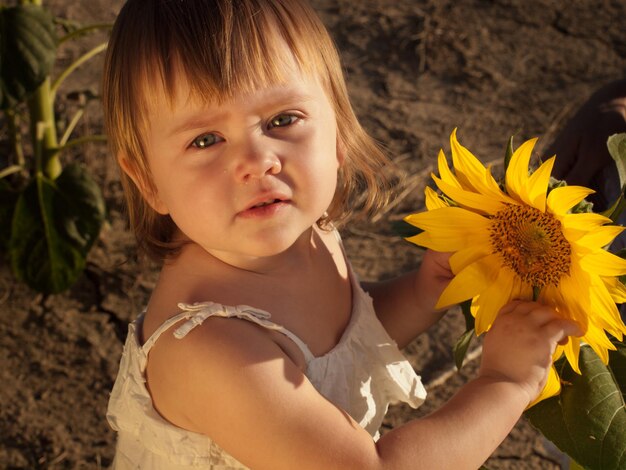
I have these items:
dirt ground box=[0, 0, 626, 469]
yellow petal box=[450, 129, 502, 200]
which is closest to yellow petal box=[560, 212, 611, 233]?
yellow petal box=[450, 129, 502, 200]

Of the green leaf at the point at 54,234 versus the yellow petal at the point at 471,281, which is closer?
the yellow petal at the point at 471,281

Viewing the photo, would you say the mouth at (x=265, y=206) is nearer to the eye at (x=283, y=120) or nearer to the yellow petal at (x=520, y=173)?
the eye at (x=283, y=120)

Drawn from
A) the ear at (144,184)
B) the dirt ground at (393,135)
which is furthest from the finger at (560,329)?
the dirt ground at (393,135)

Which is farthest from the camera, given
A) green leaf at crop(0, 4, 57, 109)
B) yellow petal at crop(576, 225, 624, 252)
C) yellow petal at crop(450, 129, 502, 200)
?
green leaf at crop(0, 4, 57, 109)

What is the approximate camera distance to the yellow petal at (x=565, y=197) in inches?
40.3

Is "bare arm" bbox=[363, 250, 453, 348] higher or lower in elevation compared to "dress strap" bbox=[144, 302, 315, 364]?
lower

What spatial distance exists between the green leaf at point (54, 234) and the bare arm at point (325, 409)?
1.06m

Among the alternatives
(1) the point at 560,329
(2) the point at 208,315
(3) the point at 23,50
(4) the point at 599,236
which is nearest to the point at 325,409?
(2) the point at 208,315

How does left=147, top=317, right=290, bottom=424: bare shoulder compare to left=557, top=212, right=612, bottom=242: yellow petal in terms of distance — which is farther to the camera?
left=147, top=317, right=290, bottom=424: bare shoulder

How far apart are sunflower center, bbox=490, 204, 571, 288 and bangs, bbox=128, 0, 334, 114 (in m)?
0.35

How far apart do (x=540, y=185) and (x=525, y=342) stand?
0.74 feet

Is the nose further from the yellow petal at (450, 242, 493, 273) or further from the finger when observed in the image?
the finger

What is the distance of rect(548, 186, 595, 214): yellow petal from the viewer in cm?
102

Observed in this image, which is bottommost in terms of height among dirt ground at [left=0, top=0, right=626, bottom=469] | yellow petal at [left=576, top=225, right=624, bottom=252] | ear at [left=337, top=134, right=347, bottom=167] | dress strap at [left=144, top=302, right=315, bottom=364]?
dirt ground at [left=0, top=0, right=626, bottom=469]
